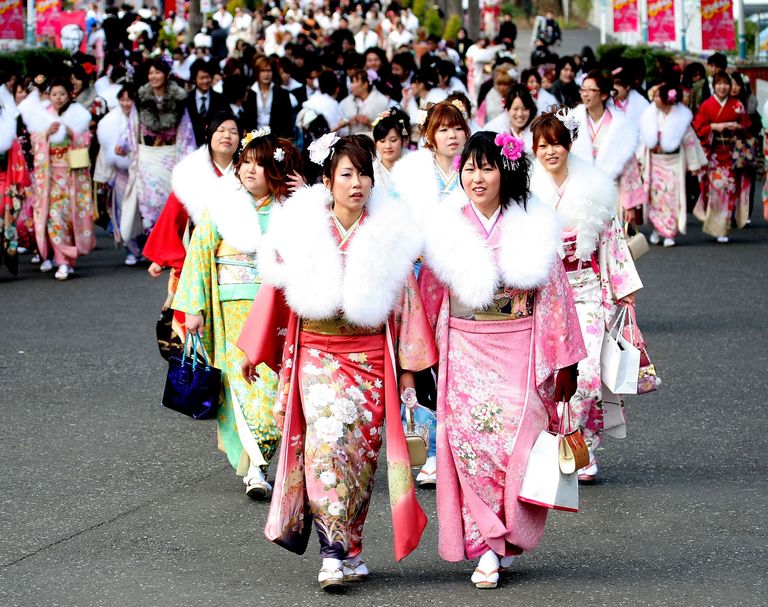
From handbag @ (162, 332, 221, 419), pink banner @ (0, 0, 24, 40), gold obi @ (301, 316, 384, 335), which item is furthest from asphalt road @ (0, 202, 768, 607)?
pink banner @ (0, 0, 24, 40)

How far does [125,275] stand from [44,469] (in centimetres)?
682

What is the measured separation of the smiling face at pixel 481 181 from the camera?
17.7ft

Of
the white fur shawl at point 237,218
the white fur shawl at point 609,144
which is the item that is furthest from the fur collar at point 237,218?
the white fur shawl at point 609,144

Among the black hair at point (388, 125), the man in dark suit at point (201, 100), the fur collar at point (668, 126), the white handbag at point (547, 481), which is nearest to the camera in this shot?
the white handbag at point (547, 481)

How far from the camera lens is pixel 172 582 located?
214 inches

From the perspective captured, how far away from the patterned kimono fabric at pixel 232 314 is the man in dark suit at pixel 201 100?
7233mm

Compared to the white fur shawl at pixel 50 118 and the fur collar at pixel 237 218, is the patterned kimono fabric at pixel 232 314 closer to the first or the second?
the fur collar at pixel 237 218

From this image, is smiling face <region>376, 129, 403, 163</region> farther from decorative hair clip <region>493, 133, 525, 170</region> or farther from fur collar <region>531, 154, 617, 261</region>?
decorative hair clip <region>493, 133, 525, 170</region>

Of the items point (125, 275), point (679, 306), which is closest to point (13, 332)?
point (125, 275)

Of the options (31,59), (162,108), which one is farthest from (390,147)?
(31,59)

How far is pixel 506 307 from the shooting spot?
543 centimetres

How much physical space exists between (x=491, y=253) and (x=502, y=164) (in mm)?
322

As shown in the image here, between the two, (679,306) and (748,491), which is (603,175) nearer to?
(748,491)

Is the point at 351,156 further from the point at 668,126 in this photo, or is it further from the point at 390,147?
the point at 668,126
